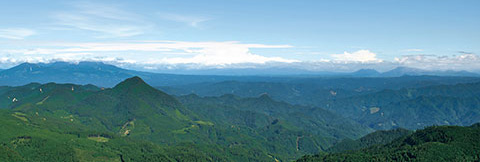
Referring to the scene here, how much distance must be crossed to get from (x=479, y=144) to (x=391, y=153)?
4278cm

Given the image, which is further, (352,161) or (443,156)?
(352,161)

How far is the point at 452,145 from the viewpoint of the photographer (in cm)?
19262

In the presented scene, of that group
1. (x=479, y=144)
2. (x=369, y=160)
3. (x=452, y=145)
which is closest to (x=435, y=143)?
(x=452, y=145)

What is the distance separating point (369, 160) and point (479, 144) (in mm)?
A: 55180

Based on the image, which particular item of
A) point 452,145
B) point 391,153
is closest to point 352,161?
point 391,153

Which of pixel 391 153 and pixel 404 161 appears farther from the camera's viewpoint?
pixel 391 153

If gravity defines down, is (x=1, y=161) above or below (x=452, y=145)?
below

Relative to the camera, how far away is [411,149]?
196 meters

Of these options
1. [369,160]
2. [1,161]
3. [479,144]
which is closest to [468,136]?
[479,144]

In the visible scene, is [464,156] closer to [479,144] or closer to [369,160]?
[479,144]

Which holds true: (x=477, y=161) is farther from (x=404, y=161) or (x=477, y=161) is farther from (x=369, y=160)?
(x=369, y=160)

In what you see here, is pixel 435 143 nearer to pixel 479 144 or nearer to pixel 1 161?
pixel 479 144

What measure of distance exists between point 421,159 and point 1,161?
714 feet

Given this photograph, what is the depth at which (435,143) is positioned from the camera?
7677 inches
